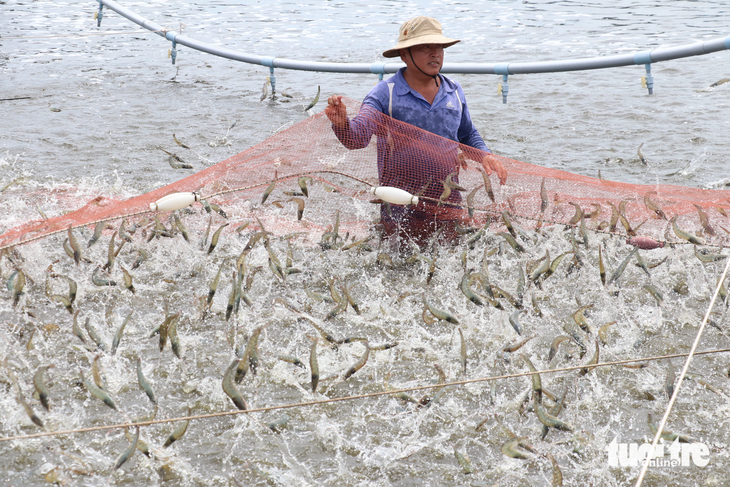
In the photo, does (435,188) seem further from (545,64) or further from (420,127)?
(545,64)

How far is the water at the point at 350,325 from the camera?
3025mm

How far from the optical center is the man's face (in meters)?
4.33

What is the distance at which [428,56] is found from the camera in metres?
4.35

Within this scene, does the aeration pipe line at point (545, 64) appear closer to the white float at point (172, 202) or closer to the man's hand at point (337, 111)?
the man's hand at point (337, 111)

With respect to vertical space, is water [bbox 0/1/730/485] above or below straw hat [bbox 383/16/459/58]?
below

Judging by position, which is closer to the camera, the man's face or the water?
the water

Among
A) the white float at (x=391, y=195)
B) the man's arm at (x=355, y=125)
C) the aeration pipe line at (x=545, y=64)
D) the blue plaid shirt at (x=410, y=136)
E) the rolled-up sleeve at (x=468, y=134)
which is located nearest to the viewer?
the white float at (x=391, y=195)

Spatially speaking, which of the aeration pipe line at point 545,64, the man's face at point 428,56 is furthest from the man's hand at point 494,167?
the aeration pipe line at point 545,64
